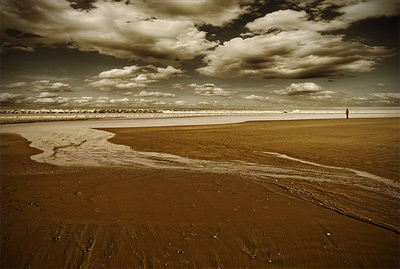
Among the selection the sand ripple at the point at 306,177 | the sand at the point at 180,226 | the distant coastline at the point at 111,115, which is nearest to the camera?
the sand at the point at 180,226

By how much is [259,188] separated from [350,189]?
2721 mm

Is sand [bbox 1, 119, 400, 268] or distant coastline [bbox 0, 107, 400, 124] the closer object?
sand [bbox 1, 119, 400, 268]

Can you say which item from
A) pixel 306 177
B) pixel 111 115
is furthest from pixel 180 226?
pixel 111 115

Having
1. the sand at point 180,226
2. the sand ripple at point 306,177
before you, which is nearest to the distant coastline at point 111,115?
the sand ripple at point 306,177

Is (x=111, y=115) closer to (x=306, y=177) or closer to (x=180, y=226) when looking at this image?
(x=306, y=177)

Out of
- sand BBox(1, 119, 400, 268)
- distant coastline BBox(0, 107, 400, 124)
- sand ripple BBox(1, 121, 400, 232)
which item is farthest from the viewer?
distant coastline BBox(0, 107, 400, 124)

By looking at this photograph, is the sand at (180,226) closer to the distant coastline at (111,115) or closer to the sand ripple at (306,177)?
the sand ripple at (306,177)

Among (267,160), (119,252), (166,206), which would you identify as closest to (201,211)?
(166,206)

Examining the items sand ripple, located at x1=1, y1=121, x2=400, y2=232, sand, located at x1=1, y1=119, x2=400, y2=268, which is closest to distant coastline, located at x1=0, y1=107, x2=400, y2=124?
sand ripple, located at x1=1, y1=121, x2=400, y2=232

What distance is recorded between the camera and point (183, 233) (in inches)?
178

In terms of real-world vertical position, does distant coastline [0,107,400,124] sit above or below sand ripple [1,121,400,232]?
above

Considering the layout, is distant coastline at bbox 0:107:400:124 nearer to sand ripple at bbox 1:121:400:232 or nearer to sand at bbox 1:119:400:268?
sand ripple at bbox 1:121:400:232

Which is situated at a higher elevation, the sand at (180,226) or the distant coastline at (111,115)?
the distant coastline at (111,115)

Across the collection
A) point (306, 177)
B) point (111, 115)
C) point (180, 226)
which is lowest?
point (180, 226)
